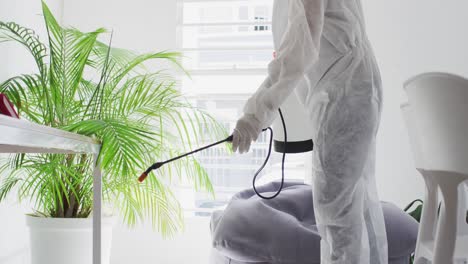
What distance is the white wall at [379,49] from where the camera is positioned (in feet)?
8.56

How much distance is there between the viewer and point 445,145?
120 centimetres

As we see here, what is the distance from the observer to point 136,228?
3.02m

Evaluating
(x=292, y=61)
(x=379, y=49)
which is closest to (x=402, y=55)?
(x=379, y=49)

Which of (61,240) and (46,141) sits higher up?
(46,141)

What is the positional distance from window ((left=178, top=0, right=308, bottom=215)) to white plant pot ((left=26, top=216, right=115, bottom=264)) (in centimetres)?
107

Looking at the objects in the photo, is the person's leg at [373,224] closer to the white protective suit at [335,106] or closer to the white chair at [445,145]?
the white protective suit at [335,106]

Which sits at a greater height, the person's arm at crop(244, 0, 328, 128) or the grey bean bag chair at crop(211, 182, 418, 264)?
the person's arm at crop(244, 0, 328, 128)

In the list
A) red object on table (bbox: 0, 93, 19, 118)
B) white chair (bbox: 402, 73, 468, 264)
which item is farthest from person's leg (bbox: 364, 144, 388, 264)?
red object on table (bbox: 0, 93, 19, 118)

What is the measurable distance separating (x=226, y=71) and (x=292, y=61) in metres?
1.90

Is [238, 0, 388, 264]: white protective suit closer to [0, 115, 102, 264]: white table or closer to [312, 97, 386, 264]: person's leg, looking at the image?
[312, 97, 386, 264]: person's leg

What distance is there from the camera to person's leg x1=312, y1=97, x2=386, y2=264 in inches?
49.9

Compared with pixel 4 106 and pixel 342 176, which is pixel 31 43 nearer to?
pixel 4 106

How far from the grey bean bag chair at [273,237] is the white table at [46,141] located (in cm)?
49

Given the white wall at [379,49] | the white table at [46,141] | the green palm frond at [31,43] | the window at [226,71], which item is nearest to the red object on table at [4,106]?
the white table at [46,141]
